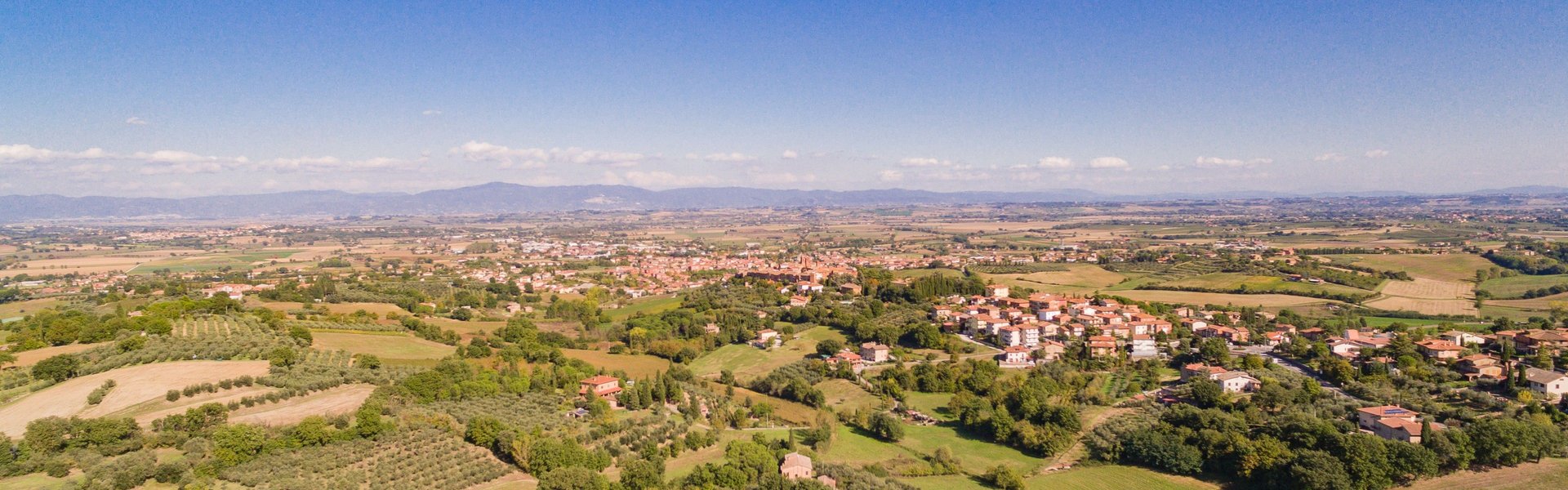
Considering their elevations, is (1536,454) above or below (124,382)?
below

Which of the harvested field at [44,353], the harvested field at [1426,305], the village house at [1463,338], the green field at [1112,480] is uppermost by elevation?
the harvested field at [44,353]

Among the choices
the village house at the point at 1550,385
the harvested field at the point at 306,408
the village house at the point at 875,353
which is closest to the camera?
the harvested field at the point at 306,408

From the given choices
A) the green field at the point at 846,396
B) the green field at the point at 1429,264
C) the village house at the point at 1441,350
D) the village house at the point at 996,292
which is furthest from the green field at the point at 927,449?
the green field at the point at 1429,264

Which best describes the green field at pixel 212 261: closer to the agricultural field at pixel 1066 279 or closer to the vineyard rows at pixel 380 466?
the vineyard rows at pixel 380 466

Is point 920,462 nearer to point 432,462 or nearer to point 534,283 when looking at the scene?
point 432,462

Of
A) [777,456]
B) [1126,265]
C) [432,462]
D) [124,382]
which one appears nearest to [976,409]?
[777,456]
